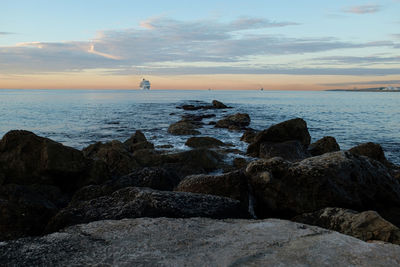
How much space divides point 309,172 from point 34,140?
26.4 ft

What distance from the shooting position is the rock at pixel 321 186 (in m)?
6.38

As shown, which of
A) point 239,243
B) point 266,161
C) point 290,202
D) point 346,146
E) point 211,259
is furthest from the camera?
point 346,146

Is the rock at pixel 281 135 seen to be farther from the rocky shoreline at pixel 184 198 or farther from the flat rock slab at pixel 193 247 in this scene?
the flat rock slab at pixel 193 247

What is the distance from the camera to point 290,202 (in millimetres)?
6434

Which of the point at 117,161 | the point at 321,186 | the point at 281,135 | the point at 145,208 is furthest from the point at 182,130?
the point at 145,208

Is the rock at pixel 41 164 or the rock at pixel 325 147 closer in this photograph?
the rock at pixel 41 164

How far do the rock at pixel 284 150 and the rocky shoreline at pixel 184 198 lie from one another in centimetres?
583

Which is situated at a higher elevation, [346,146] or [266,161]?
[266,161]

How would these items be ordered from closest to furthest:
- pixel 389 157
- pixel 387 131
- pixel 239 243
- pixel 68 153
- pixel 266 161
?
pixel 239 243 < pixel 266 161 < pixel 68 153 < pixel 389 157 < pixel 387 131

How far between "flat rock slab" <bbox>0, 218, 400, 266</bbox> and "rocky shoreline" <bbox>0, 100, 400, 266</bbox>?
0.08 ft

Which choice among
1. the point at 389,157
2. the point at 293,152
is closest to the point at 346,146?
the point at 389,157

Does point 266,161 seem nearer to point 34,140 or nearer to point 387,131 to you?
point 34,140

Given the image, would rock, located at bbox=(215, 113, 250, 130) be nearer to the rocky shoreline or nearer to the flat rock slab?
the rocky shoreline

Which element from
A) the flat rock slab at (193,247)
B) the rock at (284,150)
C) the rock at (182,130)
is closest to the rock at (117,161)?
the rock at (284,150)
